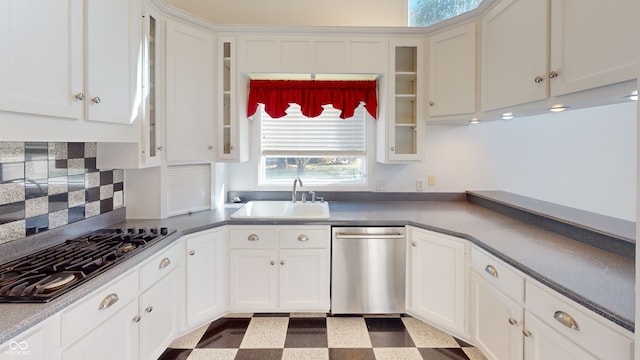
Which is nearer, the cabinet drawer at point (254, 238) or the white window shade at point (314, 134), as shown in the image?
the cabinet drawer at point (254, 238)

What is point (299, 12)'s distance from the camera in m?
3.10

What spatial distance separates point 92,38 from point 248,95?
4.74ft

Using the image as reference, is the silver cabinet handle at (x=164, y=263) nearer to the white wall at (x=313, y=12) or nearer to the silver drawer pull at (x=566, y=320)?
the silver drawer pull at (x=566, y=320)

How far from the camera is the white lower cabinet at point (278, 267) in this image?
2.45 metres

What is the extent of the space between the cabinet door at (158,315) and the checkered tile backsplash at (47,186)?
2.16ft

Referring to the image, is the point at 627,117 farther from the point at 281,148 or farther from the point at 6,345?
the point at 6,345

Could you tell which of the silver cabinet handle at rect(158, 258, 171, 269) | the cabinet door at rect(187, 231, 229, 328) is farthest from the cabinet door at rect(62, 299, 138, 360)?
the cabinet door at rect(187, 231, 229, 328)

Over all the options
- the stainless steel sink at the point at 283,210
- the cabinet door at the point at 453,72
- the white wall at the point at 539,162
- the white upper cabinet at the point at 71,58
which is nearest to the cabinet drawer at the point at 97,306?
the white upper cabinet at the point at 71,58

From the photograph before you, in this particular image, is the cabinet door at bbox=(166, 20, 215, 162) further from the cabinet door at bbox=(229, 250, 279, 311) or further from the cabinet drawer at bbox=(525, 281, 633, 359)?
the cabinet drawer at bbox=(525, 281, 633, 359)

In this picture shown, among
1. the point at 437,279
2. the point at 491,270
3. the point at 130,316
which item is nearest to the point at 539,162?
the point at 437,279

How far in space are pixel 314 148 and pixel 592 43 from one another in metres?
2.23

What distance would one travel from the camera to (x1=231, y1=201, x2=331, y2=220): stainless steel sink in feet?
8.27

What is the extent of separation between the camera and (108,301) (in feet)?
4.53

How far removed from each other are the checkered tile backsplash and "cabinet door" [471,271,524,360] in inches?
96.9
